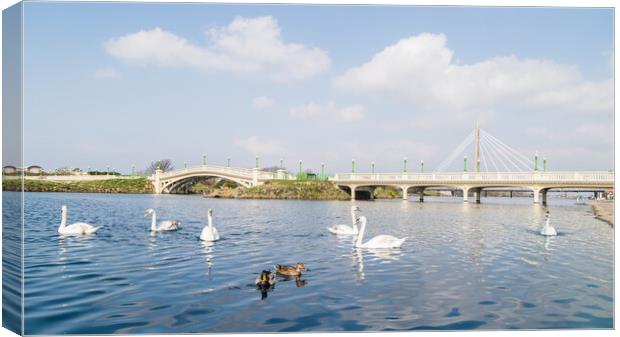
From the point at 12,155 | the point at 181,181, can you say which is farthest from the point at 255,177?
the point at 12,155

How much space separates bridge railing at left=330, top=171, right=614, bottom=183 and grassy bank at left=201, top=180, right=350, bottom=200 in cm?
215

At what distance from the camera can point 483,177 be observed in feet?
173

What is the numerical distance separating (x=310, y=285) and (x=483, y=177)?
46.2m

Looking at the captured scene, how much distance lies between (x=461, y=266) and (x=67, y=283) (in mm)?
8371

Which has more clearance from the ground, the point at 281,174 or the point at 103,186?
the point at 281,174

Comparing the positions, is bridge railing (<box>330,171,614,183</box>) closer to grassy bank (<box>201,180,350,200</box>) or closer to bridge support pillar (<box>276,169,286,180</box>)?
grassy bank (<box>201,180,350,200</box>)

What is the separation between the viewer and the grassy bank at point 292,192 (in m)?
59.4

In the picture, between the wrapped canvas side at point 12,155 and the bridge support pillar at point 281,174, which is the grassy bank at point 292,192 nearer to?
the bridge support pillar at point 281,174

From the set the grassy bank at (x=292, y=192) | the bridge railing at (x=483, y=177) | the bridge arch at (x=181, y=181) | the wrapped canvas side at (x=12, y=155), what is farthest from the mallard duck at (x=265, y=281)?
the bridge arch at (x=181, y=181)

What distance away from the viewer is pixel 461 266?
12.2 meters

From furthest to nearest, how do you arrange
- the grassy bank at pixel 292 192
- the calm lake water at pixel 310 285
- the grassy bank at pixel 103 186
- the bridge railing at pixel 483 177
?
the grassy bank at pixel 103 186, the grassy bank at pixel 292 192, the bridge railing at pixel 483 177, the calm lake water at pixel 310 285

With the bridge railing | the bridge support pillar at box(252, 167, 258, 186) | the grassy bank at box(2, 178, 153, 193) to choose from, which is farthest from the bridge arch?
the bridge railing

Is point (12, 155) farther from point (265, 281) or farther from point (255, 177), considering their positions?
point (255, 177)

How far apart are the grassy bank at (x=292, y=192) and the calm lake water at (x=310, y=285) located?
138 ft
